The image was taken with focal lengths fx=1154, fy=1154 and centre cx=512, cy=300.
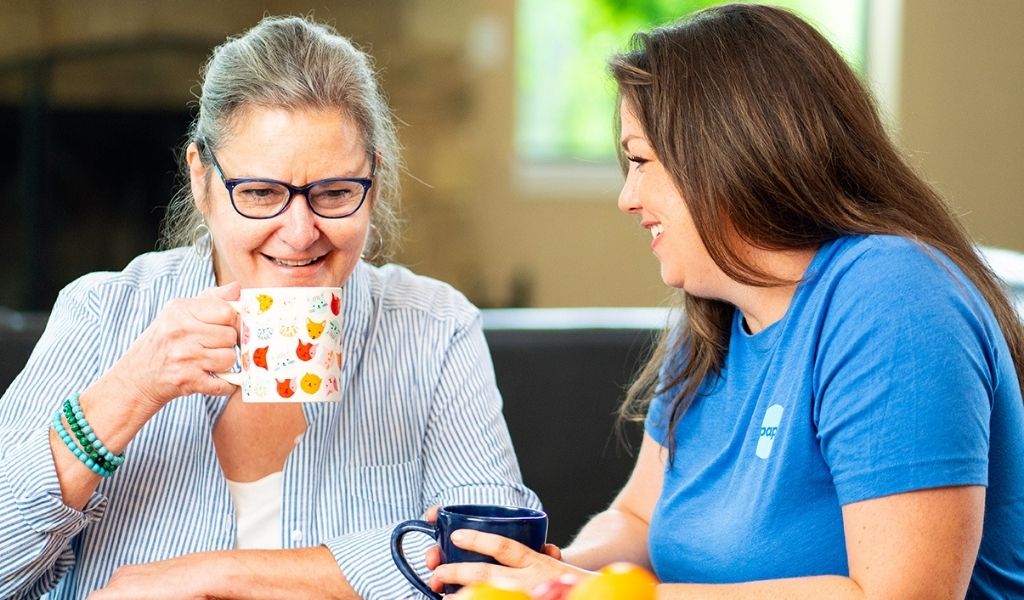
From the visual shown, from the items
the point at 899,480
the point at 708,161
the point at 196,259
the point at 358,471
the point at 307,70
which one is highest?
the point at 307,70

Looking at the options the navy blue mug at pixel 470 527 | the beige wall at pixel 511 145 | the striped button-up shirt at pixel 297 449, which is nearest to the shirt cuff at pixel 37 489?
the striped button-up shirt at pixel 297 449

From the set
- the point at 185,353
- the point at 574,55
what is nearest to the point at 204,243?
the point at 185,353

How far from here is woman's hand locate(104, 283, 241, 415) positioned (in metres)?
1.23

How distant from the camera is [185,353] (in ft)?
4.05

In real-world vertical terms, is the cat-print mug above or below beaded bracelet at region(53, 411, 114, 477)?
above

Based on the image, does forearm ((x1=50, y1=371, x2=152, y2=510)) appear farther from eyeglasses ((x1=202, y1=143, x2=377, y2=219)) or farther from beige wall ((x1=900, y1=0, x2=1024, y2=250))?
beige wall ((x1=900, y1=0, x2=1024, y2=250))

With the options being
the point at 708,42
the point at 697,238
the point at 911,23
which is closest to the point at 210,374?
the point at 697,238

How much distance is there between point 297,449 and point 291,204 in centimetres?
32

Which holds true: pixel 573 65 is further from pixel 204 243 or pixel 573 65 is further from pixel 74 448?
pixel 74 448

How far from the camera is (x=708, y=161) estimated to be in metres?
1.27

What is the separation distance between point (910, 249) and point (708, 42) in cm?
Answer: 33

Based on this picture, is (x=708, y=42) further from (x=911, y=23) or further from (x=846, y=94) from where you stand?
(x=911, y=23)

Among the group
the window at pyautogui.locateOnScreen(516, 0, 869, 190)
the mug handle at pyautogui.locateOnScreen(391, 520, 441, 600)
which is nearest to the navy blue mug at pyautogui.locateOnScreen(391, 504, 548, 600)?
the mug handle at pyautogui.locateOnScreen(391, 520, 441, 600)

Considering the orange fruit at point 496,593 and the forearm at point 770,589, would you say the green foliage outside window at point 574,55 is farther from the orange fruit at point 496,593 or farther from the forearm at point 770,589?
the orange fruit at point 496,593
